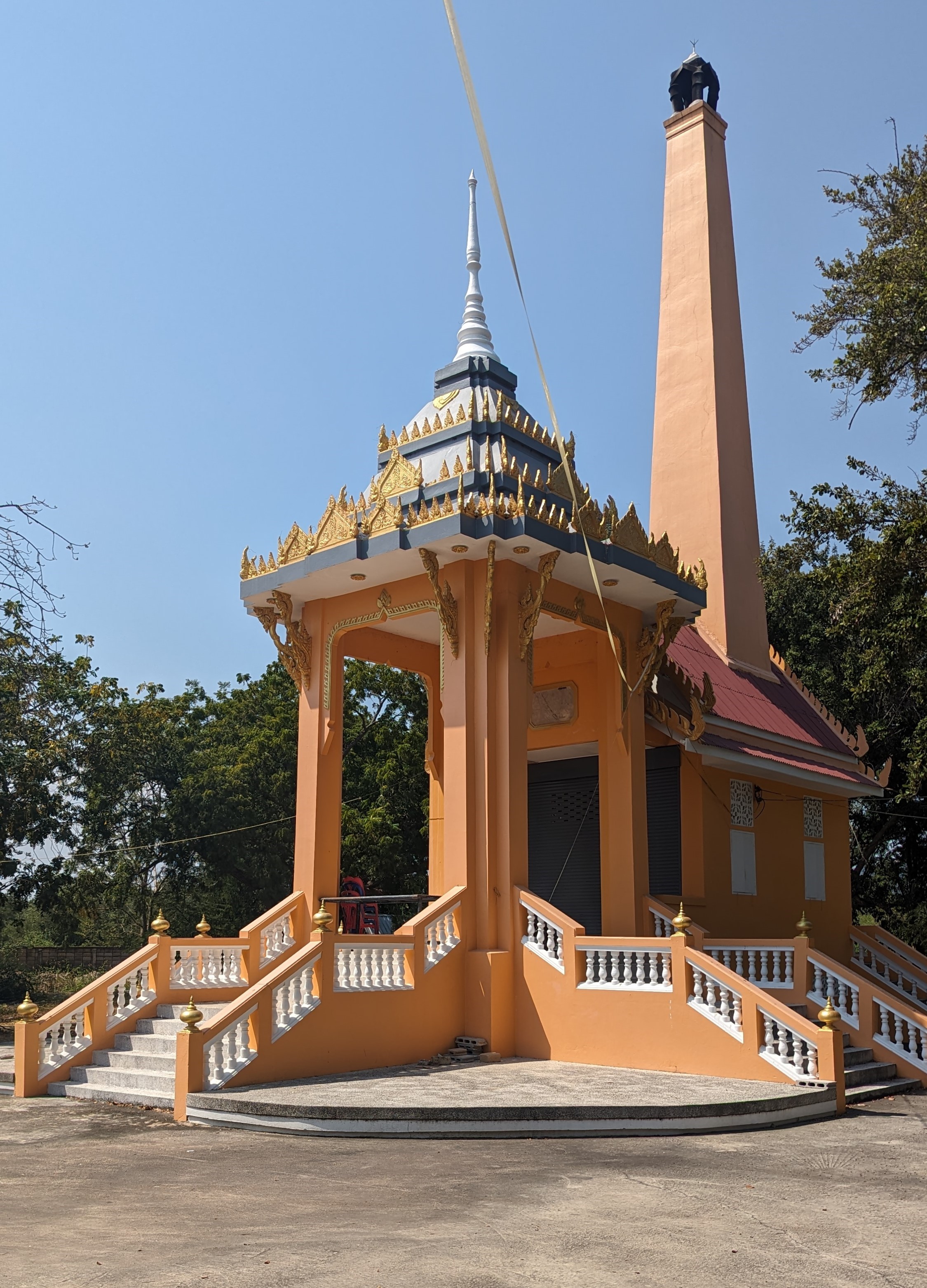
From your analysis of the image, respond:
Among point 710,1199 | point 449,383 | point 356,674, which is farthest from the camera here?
point 356,674

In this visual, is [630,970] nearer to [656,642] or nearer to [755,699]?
[656,642]

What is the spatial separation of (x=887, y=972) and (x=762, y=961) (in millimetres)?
5399

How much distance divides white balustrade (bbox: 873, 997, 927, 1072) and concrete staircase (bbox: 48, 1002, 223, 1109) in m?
6.67

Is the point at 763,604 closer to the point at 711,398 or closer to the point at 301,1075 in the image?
the point at 711,398

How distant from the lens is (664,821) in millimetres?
14781

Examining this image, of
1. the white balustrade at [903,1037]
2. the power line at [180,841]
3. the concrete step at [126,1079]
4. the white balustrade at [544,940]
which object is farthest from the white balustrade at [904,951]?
A: the power line at [180,841]

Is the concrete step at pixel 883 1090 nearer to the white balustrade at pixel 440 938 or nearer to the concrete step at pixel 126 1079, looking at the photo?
the white balustrade at pixel 440 938

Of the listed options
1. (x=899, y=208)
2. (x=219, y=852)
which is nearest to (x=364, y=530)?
(x=899, y=208)

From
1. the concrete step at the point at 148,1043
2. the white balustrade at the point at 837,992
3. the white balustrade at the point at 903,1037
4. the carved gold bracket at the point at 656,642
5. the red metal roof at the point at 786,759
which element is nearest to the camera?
the concrete step at the point at 148,1043

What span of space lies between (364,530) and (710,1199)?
8151 mm

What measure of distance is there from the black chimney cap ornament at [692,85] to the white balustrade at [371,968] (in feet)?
53.4

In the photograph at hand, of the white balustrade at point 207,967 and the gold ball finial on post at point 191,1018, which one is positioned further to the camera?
the white balustrade at point 207,967

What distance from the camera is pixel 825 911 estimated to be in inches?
665

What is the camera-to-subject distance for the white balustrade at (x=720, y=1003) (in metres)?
10.6
